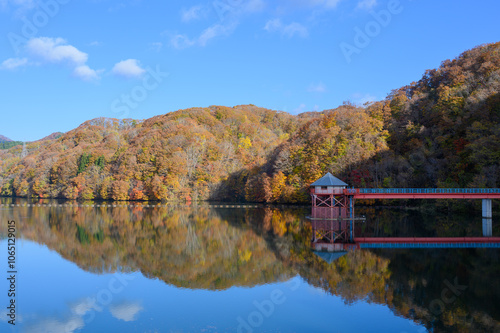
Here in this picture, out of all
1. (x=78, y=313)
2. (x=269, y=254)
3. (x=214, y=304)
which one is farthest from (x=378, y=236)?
(x=78, y=313)

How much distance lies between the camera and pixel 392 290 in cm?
1520

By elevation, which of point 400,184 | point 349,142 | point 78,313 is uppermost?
point 349,142

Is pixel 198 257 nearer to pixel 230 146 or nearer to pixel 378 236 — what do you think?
pixel 378 236

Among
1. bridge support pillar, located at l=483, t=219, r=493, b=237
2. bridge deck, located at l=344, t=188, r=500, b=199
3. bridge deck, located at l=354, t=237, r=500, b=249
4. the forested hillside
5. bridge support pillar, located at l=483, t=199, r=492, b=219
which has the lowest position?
bridge deck, located at l=354, t=237, r=500, b=249

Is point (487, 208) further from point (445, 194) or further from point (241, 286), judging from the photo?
point (241, 286)

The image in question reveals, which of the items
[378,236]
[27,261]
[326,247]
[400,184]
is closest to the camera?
[27,261]

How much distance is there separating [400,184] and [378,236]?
24553 millimetres

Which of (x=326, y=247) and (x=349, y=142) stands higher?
(x=349, y=142)

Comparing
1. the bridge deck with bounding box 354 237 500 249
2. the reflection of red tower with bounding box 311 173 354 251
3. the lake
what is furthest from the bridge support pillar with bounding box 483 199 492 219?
the reflection of red tower with bounding box 311 173 354 251

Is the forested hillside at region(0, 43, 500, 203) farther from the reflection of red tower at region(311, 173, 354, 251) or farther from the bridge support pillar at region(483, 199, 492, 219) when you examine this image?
the reflection of red tower at region(311, 173, 354, 251)

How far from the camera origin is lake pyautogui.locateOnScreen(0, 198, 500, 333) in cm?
1249

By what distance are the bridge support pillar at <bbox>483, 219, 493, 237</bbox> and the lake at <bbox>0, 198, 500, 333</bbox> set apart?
2.39ft

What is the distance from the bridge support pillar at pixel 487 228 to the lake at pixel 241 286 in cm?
73

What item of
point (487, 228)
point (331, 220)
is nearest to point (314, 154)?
point (331, 220)
